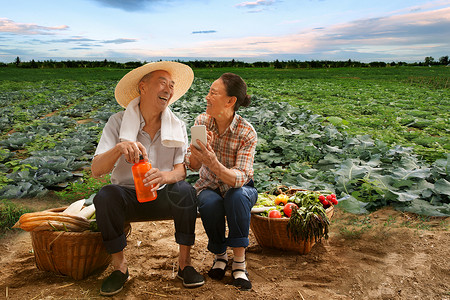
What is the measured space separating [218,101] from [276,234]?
111 cm

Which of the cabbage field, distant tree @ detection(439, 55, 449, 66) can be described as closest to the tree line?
distant tree @ detection(439, 55, 449, 66)

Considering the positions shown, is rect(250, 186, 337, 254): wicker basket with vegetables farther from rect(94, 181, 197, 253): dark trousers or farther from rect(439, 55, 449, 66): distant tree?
rect(439, 55, 449, 66): distant tree

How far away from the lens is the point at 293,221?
2586mm

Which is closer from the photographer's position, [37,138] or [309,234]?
[309,234]

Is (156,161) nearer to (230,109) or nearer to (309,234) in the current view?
(230,109)

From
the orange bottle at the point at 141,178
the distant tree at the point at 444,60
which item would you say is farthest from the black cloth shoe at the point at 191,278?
the distant tree at the point at 444,60

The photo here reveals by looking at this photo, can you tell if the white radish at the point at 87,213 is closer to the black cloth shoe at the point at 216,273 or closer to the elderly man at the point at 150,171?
the elderly man at the point at 150,171

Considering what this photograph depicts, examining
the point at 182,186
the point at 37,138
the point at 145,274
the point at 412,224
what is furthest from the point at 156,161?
the point at 37,138

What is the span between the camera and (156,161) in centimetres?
255

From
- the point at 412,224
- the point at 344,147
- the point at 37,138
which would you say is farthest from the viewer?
the point at 37,138

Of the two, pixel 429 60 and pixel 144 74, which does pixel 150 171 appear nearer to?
pixel 144 74

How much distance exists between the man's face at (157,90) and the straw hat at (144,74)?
Result: 6 cm

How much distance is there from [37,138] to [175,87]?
468 cm

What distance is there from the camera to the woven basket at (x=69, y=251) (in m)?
2.31
